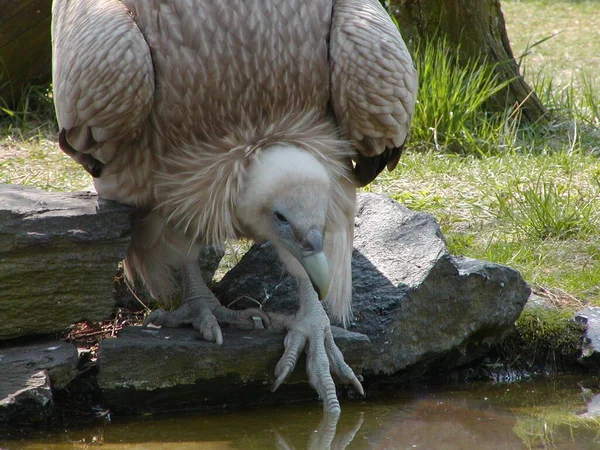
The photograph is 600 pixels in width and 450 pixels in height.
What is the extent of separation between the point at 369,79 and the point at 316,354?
1.04m

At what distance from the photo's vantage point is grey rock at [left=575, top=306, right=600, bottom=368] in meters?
3.97

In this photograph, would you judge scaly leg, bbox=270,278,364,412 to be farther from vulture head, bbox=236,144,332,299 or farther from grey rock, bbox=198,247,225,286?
grey rock, bbox=198,247,225,286

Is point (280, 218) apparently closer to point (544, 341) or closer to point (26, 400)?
point (26, 400)

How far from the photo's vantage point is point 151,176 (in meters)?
3.72

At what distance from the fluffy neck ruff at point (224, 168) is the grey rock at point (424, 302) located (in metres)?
0.46

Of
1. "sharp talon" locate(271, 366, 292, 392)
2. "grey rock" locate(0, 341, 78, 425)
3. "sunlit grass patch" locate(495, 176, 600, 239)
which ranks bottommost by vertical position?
"sunlit grass patch" locate(495, 176, 600, 239)

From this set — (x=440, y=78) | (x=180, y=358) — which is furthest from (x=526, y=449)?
(x=440, y=78)

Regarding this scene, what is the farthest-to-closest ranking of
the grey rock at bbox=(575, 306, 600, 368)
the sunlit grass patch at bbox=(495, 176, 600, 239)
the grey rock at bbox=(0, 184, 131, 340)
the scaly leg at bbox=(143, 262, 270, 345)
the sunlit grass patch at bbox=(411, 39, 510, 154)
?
the sunlit grass patch at bbox=(411, 39, 510, 154) < the sunlit grass patch at bbox=(495, 176, 600, 239) < the grey rock at bbox=(575, 306, 600, 368) < the scaly leg at bbox=(143, 262, 270, 345) < the grey rock at bbox=(0, 184, 131, 340)

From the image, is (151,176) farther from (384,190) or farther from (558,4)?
(558,4)

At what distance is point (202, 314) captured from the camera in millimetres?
3789

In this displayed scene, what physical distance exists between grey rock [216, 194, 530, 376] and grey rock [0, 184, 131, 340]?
0.78 m

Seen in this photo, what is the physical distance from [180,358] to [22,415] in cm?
58

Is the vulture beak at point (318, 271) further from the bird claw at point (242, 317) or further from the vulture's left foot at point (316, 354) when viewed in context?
the bird claw at point (242, 317)

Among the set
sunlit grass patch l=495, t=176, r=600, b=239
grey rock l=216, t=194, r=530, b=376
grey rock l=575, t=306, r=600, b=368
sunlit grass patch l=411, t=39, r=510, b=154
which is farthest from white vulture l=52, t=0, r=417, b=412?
sunlit grass patch l=411, t=39, r=510, b=154
